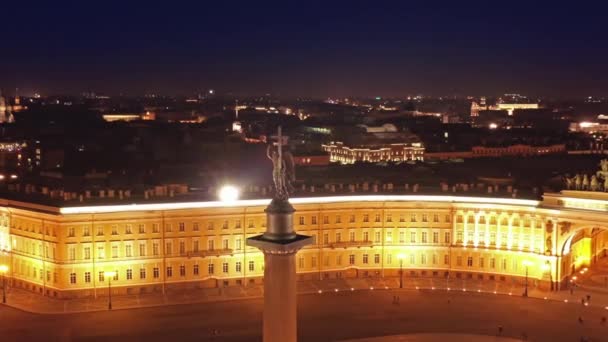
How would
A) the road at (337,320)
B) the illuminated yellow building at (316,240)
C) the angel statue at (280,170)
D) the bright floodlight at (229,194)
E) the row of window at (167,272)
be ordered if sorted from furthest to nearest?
1. the bright floodlight at (229,194)
2. the illuminated yellow building at (316,240)
3. the row of window at (167,272)
4. the road at (337,320)
5. the angel statue at (280,170)

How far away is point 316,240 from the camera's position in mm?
70688

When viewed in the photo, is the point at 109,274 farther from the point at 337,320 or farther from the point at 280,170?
the point at 280,170

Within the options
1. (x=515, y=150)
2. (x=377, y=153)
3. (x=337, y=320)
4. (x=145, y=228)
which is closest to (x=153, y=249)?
(x=145, y=228)

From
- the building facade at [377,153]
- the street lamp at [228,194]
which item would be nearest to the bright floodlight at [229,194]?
the street lamp at [228,194]

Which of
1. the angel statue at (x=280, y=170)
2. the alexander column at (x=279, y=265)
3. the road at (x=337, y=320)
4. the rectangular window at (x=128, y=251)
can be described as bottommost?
the road at (x=337, y=320)

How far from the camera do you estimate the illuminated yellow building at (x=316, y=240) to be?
2576 inches

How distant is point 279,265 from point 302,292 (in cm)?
3840

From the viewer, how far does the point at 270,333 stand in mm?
29062

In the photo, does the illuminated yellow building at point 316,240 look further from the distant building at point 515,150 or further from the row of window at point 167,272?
the distant building at point 515,150

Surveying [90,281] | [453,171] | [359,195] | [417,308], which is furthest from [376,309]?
[453,171]

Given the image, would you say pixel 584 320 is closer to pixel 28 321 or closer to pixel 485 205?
pixel 485 205

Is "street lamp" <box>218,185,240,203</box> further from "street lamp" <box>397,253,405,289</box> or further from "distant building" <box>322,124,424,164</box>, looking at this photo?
"distant building" <box>322,124,424,164</box>

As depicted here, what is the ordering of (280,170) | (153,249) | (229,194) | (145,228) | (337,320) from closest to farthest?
(280,170) < (337,320) < (145,228) < (153,249) < (229,194)

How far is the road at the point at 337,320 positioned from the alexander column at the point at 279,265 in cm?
2480
